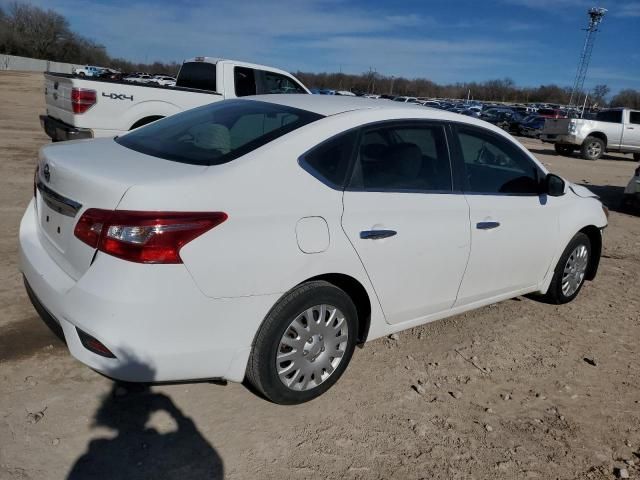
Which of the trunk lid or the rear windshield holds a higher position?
the rear windshield

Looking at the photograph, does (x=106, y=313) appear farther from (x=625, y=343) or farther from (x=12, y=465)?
(x=625, y=343)

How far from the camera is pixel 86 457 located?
2.51 meters

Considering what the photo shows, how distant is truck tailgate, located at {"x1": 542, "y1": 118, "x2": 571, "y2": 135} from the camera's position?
66.7ft

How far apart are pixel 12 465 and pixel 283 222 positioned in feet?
5.32

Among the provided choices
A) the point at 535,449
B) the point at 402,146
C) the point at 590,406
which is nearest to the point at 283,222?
the point at 402,146

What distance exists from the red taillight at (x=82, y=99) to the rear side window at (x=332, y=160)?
571 cm

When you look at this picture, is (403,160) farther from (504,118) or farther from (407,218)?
(504,118)

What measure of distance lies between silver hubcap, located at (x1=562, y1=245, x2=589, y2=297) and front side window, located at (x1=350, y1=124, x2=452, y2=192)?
1934 mm

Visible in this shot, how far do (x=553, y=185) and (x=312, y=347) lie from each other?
2350 millimetres

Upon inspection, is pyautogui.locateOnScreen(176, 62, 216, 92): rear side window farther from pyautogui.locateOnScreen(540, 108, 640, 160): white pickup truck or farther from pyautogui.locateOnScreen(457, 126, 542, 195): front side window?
pyautogui.locateOnScreen(540, 108, 640, 160): white pickup truck

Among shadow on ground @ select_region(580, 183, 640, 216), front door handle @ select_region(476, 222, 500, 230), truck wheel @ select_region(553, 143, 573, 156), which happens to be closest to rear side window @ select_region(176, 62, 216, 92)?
front door handle @ select_region(476, 222, 500, 230)

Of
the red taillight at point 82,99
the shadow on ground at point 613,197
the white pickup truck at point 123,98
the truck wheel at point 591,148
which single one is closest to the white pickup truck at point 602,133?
the truck wheel at point 591,148

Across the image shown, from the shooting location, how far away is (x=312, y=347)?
2.98m

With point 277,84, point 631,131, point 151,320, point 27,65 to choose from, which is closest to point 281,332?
point 151,320
